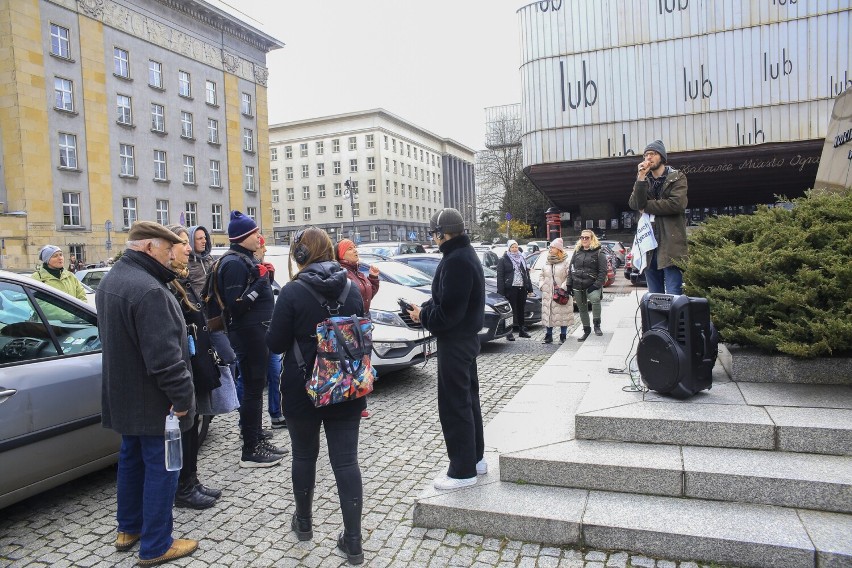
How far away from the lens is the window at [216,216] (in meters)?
47.9

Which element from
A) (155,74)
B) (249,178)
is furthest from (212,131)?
(155,74)

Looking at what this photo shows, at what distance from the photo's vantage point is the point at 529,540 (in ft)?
→ 12.1

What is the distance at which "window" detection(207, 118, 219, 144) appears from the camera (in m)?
47.1

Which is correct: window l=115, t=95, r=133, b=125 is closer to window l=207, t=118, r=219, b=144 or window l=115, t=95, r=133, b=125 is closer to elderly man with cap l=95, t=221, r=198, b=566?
window l=207, t=118, r=219, b=144

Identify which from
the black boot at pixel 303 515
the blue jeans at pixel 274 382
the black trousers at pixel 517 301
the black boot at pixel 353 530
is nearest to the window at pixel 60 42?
the black trousers at pixel 517 301

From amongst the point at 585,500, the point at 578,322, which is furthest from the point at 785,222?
the point at 578,322

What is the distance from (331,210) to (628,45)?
2499 inches

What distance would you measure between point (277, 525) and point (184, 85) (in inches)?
1845

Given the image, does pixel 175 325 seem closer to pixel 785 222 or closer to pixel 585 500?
pixel 585 500

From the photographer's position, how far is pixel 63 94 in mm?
35875

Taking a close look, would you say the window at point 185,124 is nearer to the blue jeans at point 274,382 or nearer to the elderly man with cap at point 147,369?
the blue jeans at point 274,382

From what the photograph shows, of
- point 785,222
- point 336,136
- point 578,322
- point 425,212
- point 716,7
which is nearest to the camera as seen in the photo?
point 785,222

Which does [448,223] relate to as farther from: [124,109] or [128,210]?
[124,109]

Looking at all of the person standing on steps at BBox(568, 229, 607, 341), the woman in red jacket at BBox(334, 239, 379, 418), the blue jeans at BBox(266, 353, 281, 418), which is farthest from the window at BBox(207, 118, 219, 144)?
the blue jeans at BBox(266, 353, 281, 418)
